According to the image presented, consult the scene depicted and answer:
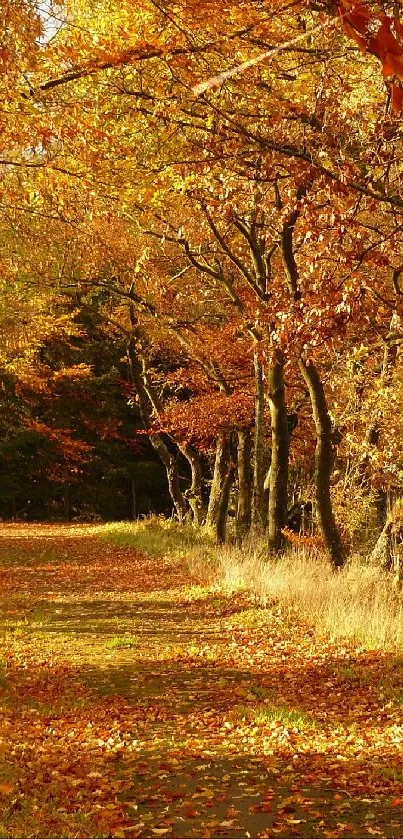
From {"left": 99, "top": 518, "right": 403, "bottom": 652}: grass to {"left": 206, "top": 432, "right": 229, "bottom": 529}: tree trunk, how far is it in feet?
8.80

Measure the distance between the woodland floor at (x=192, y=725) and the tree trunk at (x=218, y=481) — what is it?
7.86 m

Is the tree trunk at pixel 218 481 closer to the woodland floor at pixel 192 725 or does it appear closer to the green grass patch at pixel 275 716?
the woodland floor at pixel 192 725

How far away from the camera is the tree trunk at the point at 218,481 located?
21547 mm

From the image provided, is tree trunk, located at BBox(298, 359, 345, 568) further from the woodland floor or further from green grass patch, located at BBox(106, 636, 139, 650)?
green grass patch, located at BBox(106, 636, 139, 650)

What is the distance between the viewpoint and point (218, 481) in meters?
21.8

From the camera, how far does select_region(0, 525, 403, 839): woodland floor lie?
215 inches

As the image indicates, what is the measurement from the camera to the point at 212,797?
580 cm

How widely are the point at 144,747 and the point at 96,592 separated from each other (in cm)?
835

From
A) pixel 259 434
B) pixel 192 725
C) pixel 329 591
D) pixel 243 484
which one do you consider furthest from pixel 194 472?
pixel 192 725

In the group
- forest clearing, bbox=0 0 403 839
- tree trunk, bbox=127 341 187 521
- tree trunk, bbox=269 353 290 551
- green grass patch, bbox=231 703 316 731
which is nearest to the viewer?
forest clearing, bbox=0 0 403 839

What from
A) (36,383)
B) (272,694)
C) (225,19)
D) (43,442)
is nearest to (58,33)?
(225,19)

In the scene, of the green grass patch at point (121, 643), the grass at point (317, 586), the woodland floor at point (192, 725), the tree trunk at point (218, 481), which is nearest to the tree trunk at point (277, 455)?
the grass at point (317, 586)

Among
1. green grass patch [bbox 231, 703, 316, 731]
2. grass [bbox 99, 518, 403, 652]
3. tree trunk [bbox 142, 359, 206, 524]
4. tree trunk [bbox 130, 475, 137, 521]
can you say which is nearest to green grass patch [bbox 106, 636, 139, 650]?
grass [bbox 99, 518, 403, 652]

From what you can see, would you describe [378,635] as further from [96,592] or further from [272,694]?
[96,592]
